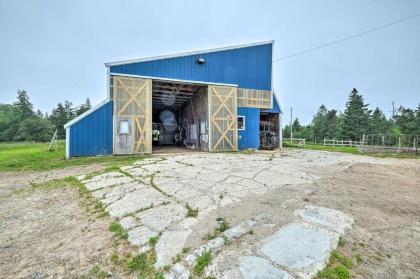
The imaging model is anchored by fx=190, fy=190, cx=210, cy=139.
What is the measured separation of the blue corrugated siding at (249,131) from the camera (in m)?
13.6

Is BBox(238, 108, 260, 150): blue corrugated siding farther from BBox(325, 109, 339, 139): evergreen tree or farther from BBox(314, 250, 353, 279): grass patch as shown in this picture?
BBox(325, 109, 339, 139): evergreen tree

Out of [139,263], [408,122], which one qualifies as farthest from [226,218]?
[408,122]

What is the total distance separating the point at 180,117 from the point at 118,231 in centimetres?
1842

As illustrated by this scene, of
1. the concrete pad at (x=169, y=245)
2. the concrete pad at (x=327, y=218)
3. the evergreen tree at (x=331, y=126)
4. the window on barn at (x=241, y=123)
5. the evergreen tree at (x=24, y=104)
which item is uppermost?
the evergreen tree at (x=24, y=104)

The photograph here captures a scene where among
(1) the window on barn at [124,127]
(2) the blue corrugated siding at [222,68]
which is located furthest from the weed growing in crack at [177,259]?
(2) the blue corrugated siding at [222,68]

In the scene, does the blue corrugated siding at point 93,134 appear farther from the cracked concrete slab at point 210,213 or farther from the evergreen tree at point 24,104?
the evergreen tree at point 24,104

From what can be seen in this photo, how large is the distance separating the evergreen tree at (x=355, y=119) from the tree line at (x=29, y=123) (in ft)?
206

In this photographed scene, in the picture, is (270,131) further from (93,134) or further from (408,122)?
(408,122)

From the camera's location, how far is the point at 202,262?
71.5 inches

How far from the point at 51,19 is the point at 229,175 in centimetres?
3260

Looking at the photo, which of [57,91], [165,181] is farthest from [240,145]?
[57,91]

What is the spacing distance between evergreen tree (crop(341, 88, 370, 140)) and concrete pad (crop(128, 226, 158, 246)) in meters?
46.7

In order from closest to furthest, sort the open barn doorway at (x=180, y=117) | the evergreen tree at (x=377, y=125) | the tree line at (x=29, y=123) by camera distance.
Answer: the open barn doorway at (x=180, y=117) → the evergreen tree at (x=377, y=125) → the tree line at (x=29, y=123)

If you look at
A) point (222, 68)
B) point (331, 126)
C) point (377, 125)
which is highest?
point (222, 68)
